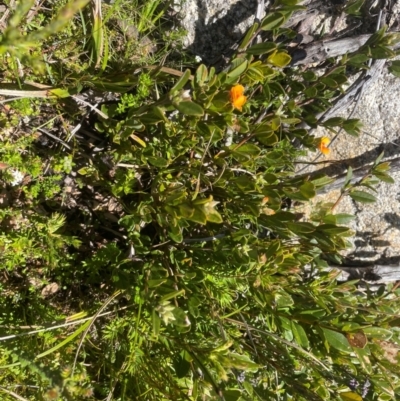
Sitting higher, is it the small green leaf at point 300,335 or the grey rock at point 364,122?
the grey rock at point 364,122

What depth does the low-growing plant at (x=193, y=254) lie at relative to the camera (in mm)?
1961

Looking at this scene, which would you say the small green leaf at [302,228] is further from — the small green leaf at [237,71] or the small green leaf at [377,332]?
the small green leaf at [237,71]

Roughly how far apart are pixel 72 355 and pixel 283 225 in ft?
3.66

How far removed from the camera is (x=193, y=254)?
2.26 metres

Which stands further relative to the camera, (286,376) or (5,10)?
(286,376)

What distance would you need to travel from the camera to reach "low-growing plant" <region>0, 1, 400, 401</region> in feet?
6.43

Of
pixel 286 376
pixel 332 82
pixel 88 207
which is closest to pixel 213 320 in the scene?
pixel 286 376

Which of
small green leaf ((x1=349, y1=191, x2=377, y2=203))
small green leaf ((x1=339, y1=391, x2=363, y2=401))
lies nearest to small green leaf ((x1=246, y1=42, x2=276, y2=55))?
small green leaf ((x1=349, y1=191, x2=377, y2=203))

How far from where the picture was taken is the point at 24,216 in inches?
85.0

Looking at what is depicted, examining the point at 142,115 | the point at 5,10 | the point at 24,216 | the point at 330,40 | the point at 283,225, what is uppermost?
the point at 330,40

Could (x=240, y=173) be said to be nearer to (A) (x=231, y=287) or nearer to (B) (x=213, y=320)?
(A) (x=231, y=287)

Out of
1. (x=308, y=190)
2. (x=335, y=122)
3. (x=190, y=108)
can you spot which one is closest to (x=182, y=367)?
(x=308, y=190)

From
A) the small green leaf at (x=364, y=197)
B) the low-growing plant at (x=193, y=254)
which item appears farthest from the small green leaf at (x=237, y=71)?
the small green leaf at (x=364, y=197)

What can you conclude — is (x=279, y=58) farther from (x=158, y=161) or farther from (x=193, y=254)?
(x=193, y=254)
